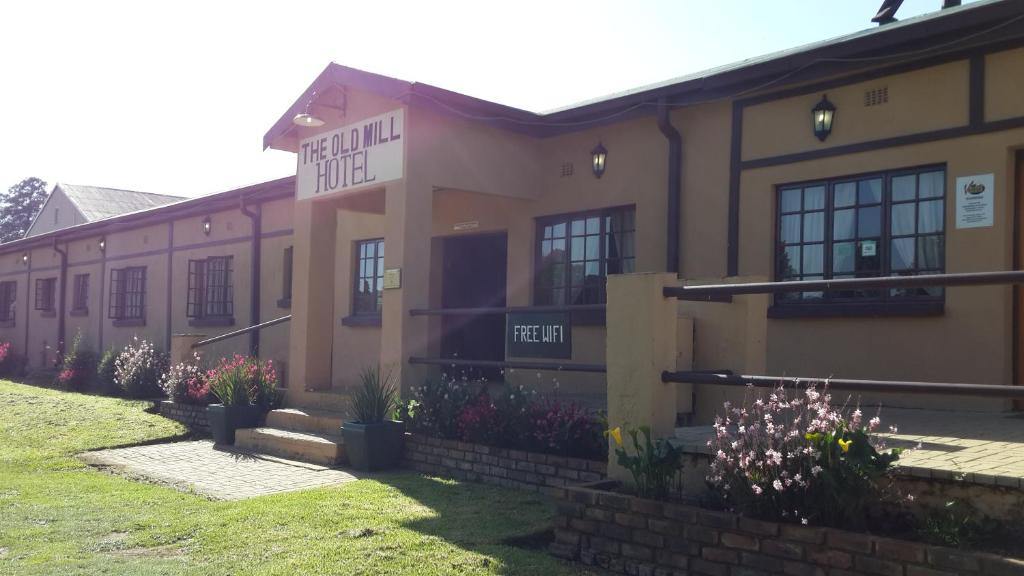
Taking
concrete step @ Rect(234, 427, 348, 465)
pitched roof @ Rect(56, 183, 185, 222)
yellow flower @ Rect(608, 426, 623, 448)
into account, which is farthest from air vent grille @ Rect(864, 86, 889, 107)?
pitched roof @ Rect(56, 183, 185, 222)

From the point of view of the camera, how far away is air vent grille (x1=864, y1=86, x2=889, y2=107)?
8266mm

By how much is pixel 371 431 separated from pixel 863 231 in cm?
525

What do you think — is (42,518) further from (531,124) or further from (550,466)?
(531,124)

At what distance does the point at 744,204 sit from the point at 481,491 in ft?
13.8

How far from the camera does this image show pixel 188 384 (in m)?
12.7

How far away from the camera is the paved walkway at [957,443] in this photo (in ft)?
14.1

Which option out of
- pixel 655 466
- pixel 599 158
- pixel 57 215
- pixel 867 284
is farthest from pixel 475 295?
pixel 57 215

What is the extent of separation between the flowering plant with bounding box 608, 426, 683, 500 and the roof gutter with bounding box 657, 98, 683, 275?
4.44 metres

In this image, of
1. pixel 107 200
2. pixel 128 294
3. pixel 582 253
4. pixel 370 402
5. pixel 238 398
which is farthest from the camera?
pixel 107 200

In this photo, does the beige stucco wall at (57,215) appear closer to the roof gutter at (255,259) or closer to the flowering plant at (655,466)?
the roof gutter at (255,259)

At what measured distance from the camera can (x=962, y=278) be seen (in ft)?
14.4

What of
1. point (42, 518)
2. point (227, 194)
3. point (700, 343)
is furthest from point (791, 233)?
point (227, 194)

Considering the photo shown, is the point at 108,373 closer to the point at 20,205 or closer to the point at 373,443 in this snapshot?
the point at 373,443

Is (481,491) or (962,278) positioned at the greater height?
(962,278)
